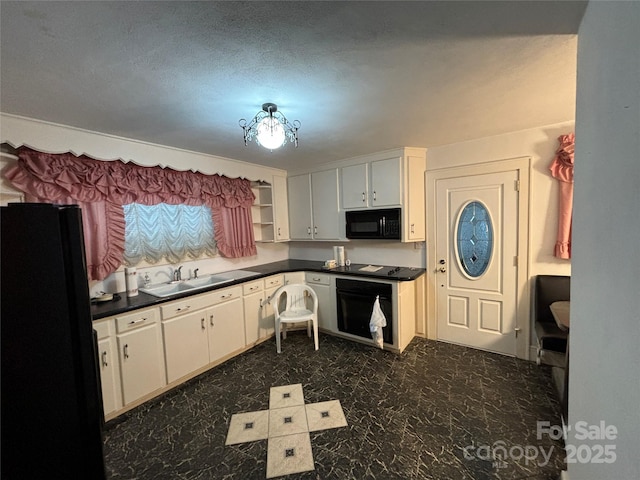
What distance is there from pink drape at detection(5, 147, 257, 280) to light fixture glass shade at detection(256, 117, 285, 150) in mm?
1604

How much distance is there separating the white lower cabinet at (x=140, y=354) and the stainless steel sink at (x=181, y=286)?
1.09ft

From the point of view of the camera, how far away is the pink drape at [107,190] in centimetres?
197

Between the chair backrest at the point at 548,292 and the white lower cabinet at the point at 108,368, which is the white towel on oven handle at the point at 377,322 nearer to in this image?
the chair backrest at the point at 548,292

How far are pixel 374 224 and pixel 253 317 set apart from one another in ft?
6.05

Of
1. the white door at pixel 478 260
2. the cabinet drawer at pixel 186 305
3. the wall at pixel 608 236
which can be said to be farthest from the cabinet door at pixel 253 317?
the wall at pixel 608 236

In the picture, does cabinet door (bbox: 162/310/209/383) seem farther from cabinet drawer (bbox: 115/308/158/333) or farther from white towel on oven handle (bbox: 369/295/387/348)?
white towel on oven handle (bbox: 369/295/387/348)

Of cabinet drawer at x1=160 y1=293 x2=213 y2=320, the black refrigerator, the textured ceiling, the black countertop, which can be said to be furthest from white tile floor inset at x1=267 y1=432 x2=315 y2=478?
the textured ceiling

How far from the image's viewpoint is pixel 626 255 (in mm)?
741

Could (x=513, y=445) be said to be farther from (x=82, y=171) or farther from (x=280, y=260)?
(x=82, y=171)

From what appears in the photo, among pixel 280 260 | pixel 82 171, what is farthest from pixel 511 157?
pixel 82 171

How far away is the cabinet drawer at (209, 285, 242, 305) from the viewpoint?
2719 millimetres

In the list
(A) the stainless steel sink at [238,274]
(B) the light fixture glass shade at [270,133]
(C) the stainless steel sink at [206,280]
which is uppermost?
(B) the light fixture glass shade at [270,133]

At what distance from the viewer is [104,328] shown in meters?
1.97

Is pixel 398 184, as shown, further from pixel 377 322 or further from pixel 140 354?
pixel 140 354
